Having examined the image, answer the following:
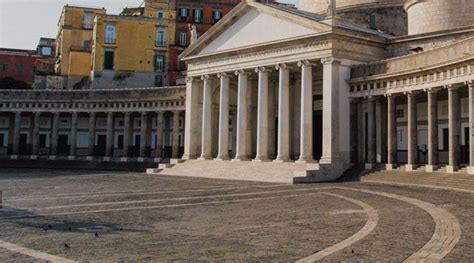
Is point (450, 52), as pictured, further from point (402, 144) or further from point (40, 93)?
point (40, 93)

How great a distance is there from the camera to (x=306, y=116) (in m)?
35.5

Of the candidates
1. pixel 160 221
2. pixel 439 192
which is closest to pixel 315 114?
pixel 439 192

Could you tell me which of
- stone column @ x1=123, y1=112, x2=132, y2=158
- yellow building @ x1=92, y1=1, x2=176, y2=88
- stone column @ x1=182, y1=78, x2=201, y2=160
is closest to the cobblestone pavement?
stone column @ x1=182, y1=78, x2=201, y2=160

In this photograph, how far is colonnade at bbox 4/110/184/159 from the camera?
2019 inches

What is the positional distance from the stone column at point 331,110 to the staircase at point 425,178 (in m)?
3.19

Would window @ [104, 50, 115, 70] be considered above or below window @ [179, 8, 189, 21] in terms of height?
below

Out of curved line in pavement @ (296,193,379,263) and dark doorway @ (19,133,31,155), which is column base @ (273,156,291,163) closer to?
curved line in pavement @ (296,193,379,263)

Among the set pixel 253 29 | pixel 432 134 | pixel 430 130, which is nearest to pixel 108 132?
pixel 253 29

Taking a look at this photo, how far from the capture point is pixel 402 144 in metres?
38.2

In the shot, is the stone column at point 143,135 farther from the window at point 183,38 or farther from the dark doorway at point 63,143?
the window at point 183,38

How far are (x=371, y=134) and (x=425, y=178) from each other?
729 centimetres

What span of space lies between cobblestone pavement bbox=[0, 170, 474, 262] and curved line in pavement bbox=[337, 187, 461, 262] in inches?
0.8

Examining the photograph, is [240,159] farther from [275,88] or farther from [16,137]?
[16,137]

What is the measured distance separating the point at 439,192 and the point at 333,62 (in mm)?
13776
